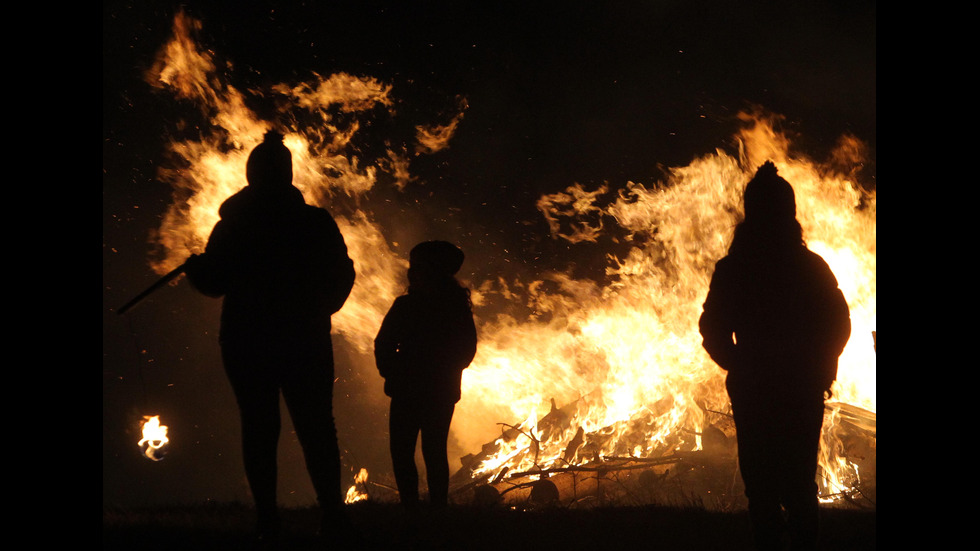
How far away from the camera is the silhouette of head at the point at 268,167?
129 inches

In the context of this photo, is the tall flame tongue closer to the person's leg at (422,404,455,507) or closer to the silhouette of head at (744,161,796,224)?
the person's leg at (422,404,455,507)

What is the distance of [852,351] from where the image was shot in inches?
375

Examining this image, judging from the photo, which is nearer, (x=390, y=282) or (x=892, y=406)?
(x=892, y=406)

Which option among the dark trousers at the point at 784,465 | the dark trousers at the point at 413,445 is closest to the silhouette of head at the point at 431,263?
the dark trousers at the point at 413,445

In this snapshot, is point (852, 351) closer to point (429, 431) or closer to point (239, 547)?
point (429, 431)

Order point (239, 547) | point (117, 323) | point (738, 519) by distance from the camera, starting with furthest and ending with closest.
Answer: point (117, 323) → point (738, 519) → point (239, 547)

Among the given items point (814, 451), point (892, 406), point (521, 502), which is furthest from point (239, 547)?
point (521, 502)

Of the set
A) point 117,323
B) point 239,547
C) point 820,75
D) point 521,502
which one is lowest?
point 521,502

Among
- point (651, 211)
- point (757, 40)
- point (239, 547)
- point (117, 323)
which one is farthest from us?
point (117, 323)

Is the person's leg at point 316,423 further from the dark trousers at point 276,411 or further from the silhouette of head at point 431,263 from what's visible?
the silhouette of head at point 431,263

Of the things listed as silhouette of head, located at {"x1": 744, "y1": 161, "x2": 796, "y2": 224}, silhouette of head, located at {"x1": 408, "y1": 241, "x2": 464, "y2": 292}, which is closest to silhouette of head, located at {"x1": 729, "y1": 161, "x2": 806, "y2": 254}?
silhouette of head, located at {"x1": 744, "y1": 161, "x2": 796, "y2": 224}

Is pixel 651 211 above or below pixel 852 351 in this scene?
above

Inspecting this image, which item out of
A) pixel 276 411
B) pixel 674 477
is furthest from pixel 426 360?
pixel 674 477

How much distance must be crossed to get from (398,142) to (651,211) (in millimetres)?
5974
